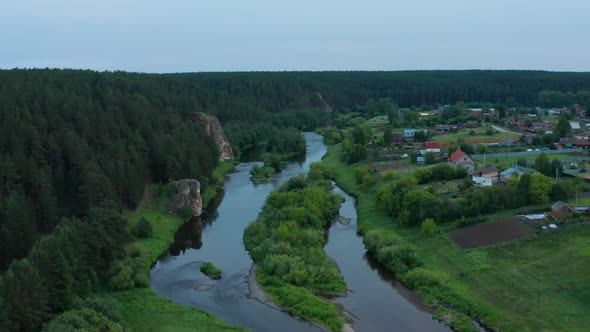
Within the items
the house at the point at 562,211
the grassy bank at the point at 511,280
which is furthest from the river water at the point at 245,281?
the house at the point at 562,211

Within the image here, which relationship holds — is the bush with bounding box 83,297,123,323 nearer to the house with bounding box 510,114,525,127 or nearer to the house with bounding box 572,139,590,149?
the house with bounding box 572,139,590,149

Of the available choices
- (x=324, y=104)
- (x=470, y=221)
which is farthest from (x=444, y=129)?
(x=470, y=221)

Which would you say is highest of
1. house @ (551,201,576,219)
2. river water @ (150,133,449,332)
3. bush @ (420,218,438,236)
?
house @ (551,201,576,219)

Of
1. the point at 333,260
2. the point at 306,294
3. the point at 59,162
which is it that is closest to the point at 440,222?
the point at 333,260

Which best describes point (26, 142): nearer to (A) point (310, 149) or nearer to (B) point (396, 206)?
(B) point (396, 206)

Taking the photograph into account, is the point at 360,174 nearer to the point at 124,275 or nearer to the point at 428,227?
the point at 428,227

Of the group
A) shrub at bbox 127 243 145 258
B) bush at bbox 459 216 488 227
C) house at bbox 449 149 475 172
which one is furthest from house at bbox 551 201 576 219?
shrub at bbox 127 243 145 258
